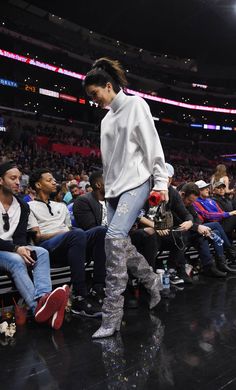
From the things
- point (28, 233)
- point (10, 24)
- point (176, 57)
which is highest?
point (176, 57)

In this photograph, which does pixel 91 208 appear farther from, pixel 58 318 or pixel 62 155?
pixel 62 155

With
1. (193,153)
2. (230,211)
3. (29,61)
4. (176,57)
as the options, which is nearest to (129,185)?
(230,211)

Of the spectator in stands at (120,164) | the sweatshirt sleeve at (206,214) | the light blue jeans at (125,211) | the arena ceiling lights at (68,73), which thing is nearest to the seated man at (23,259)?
the spectator in stands at (120,164)

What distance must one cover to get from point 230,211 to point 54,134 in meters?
19.1

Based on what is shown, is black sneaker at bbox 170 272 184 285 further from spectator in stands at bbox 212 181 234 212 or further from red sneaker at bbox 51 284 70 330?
spectator in stands at bbox 212 181 234 212

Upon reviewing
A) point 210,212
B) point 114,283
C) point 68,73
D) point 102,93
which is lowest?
point 114,283

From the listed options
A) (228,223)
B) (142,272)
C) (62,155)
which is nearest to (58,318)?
(142,272)

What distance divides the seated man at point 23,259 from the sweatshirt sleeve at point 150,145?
3.21 feet

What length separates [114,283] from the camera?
225cm

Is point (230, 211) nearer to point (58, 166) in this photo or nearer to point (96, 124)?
point (58, 166)

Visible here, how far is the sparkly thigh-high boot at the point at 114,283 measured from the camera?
222 centimetres

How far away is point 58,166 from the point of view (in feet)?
57.0

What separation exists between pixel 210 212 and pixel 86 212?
2088mm

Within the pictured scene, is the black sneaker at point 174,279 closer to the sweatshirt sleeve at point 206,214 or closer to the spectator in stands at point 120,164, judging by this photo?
the sweatshirt sleeve at point 206,214
